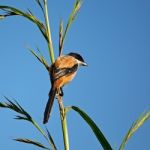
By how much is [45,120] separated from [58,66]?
113 cm

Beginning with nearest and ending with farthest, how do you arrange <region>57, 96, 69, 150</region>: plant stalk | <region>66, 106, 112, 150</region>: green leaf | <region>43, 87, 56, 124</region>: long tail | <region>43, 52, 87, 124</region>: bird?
<region>66, 106, 112, 150</region>: green leaf, <region>57, 96, 69, 150</region>: plant stalk, <region>43, 87, 56, 124</region>: long tail, <region>43, 52, 87, 124</region>: bird

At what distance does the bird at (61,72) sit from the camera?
293 cm

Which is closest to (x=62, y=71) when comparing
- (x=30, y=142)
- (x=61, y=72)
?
(x=61, y=72)

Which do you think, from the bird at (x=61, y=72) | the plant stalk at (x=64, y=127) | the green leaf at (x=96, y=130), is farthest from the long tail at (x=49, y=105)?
the green leaf at (x=96, y=130)

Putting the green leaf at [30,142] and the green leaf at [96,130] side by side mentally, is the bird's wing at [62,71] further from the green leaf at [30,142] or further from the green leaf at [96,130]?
the green leaf at [96,130]

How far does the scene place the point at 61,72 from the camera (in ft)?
11.9

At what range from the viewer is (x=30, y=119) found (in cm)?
232

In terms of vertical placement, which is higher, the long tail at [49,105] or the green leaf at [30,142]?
the long tail at [49,105]

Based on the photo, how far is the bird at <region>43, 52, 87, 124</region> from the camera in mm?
2930

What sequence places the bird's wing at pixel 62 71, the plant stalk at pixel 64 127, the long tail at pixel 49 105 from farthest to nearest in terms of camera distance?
1. the bird's wing at pixel 62 71
2. the long tail at pixel 49 105
3. the plant stalk at pixel 64 127

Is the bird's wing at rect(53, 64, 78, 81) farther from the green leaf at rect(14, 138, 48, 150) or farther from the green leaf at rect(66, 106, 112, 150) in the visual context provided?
the green leaf at rect(66, 106, 112, 150)

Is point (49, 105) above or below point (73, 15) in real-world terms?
below

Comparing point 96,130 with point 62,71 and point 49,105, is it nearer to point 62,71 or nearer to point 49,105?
point 49,105

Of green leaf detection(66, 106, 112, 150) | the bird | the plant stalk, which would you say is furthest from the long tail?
green leaf detection(66, 106, 112, 150)
